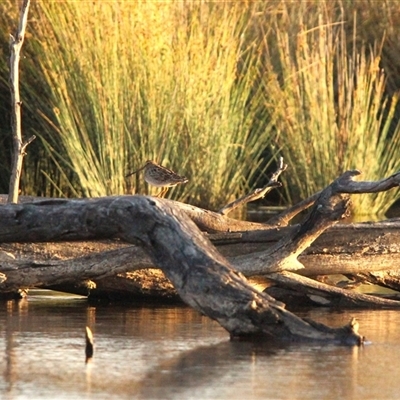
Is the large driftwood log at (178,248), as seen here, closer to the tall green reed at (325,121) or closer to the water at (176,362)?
the water at (176,362)

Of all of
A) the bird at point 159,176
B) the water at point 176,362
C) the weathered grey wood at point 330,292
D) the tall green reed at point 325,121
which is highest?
the tall green reed at point 325,121

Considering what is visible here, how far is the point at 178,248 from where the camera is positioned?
19.3 ft

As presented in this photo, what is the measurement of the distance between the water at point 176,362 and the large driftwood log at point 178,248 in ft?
0.35

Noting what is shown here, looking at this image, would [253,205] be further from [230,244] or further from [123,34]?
[230,244]

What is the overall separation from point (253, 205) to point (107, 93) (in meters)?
4.20

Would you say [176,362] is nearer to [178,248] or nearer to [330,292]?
[178,248]

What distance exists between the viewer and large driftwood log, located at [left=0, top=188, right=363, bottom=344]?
5766 millimetres

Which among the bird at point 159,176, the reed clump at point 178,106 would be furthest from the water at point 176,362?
the reed clump at point 178,106

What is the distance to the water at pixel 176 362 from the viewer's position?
4.83 meters

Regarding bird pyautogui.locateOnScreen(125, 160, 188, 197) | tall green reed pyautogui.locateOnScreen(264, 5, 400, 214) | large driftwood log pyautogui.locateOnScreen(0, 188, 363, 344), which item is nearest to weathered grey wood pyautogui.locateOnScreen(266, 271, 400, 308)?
large driftwood log pyautogui.locateOnScreen(0, 188, 363, 344)

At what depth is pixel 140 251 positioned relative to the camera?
6.93 m

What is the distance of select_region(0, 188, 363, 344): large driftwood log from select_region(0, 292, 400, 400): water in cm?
11

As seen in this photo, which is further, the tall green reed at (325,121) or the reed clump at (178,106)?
the tall green reed at (325,121)

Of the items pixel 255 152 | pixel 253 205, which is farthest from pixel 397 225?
pixel 253 205
